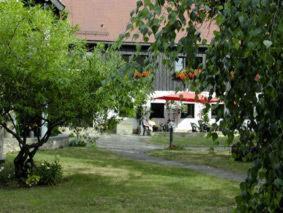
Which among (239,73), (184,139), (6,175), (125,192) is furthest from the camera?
(184,139)

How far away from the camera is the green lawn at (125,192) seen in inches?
371

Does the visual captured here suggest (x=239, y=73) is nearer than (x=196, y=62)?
Yes

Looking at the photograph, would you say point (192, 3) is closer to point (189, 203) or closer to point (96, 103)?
point (189, 203)

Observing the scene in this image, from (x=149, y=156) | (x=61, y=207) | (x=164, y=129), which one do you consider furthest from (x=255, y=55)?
(x=164, y=129)

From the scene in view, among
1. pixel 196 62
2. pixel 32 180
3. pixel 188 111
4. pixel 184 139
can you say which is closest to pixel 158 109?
pixel 188 111

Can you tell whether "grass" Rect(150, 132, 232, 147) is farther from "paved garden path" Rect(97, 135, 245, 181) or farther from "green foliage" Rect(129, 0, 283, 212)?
"green foliage" Rect(129, 0, 283, 212)

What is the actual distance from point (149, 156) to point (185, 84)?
50.7ft

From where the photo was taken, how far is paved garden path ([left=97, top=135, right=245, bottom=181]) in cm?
1457

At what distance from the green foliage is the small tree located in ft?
23.9

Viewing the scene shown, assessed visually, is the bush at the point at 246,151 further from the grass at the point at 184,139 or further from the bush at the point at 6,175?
the grass at the point at 184,139

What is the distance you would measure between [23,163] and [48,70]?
2.49 meters

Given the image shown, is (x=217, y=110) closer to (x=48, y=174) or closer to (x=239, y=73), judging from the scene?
(x=239, y=73)

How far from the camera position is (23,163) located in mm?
12062

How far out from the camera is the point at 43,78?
415 inches
